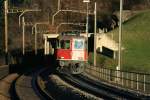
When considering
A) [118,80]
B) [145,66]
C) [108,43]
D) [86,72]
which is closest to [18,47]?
[108,43]

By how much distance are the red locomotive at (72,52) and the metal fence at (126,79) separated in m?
1.59

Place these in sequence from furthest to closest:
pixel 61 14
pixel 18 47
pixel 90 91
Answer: pixel 61 14 < pixel 18 47 < pixel 90 91

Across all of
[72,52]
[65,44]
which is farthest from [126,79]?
[65,44]

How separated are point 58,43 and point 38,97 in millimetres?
22390

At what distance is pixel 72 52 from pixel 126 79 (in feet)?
40.8

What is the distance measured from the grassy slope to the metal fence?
42.4 meters

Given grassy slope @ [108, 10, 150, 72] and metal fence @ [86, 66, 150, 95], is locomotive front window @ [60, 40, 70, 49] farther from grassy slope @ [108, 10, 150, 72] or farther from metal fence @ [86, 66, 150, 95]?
grassy slope @ [108, 10, 150, 72]

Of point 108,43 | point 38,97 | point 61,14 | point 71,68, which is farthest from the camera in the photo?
point 61,14

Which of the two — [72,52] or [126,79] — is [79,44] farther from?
[126,79]

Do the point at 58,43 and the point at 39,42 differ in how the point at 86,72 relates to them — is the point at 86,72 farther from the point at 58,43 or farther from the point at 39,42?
the point at 39,42

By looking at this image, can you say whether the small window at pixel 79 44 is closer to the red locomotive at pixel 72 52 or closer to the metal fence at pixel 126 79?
the red locomotive at pixel 72 52

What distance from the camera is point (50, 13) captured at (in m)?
152

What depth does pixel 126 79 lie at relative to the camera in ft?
135

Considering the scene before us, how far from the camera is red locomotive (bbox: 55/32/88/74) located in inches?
2078
